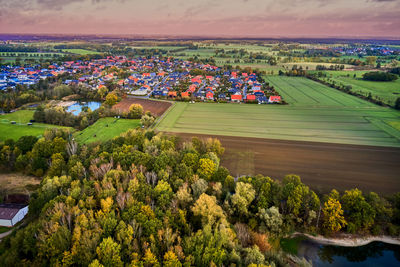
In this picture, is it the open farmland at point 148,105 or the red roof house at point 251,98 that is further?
the red roof house at point 251,98

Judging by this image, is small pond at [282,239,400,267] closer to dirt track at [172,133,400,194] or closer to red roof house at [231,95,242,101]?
dirt track at [172,133,400,194]

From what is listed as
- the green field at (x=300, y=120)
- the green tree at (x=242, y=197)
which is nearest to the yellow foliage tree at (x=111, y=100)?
the green field at (x=300, y=120)

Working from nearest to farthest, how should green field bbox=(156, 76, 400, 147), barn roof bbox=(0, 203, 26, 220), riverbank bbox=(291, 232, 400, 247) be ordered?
riverbank bbox=(291, 232, 400, 247) < barn roof bbox=(0, 203, 26, 220) < green field bbox=(156, 76, 400, 147)

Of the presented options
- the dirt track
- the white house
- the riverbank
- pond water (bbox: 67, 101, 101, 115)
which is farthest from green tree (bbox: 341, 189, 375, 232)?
pond water (bbox: 67, 101, 101, 115)

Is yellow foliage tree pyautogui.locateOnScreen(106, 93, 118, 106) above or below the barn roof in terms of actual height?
above

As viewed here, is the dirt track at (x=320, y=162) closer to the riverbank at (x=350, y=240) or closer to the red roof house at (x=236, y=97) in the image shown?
the riverbank at (x=350, y=240)
